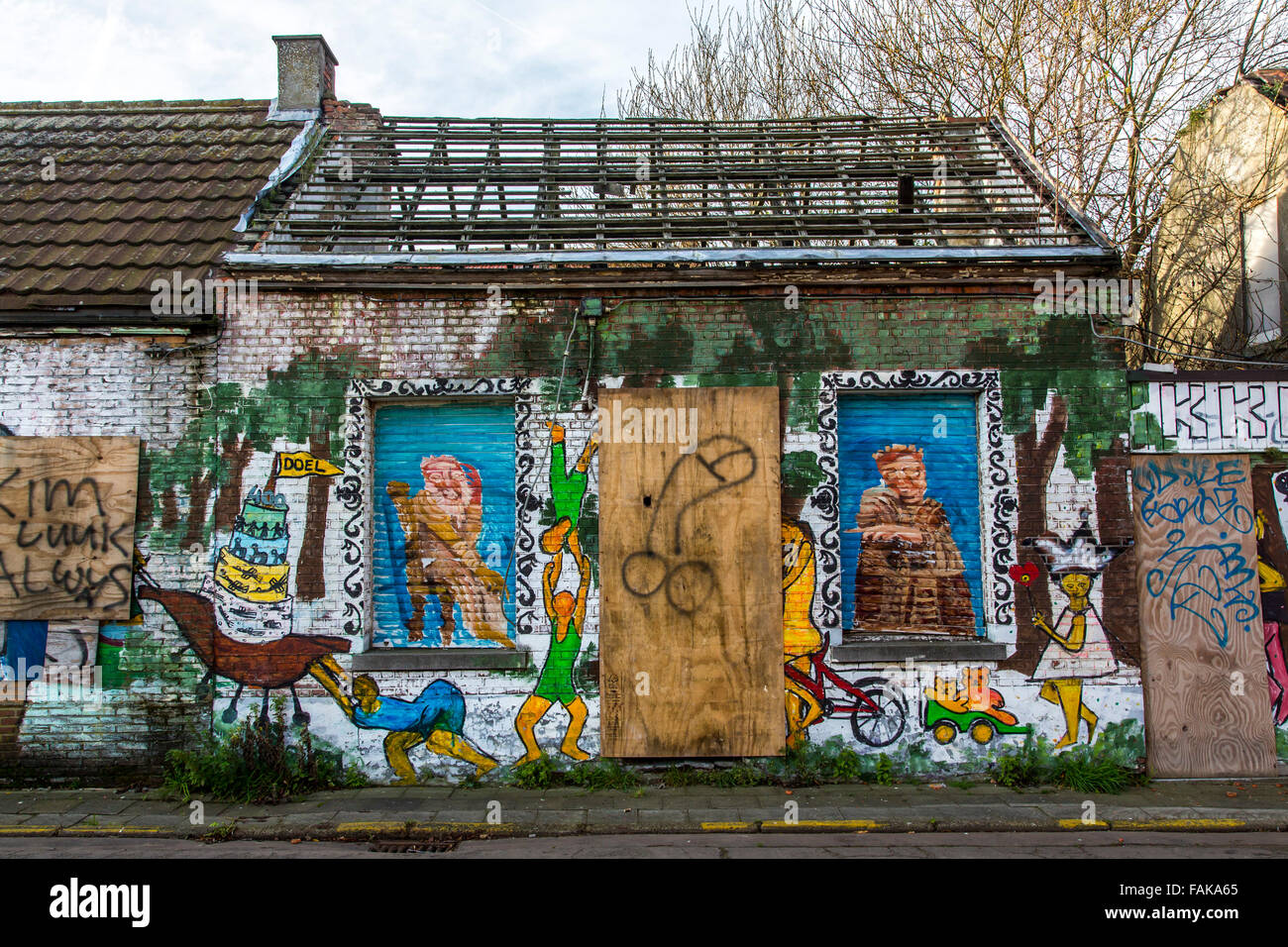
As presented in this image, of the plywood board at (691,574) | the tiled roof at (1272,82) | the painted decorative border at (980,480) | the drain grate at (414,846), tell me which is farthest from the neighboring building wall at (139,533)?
the tiled roof at (1272,82)

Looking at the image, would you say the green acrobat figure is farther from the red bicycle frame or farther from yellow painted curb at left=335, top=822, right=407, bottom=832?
the red bicycle frame

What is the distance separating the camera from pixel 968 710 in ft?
21.2

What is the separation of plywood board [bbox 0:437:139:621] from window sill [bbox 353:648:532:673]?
204 cm

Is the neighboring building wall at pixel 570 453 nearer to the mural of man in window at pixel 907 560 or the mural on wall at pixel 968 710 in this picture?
the mural on wall at pixel 968 710

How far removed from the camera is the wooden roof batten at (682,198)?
6.91 metres

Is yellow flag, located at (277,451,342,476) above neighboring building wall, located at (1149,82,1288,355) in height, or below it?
below

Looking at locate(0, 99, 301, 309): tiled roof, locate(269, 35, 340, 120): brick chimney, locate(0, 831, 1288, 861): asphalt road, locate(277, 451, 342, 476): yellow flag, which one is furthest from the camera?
locate(269, 35, 340, 120): brick chimney

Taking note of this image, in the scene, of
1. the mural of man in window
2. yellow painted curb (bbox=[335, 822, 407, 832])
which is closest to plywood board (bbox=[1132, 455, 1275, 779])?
the mural of man in window

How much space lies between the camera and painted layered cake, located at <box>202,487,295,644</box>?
6.52 meters

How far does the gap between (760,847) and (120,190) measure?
8.32 meters

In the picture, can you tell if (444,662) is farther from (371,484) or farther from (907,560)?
(907,560)

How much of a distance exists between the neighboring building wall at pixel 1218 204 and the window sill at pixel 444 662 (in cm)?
915

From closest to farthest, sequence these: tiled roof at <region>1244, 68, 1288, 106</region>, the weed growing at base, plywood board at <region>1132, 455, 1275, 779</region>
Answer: the weed growing at base, plywood board at <region>1132, 455, 1275, 779</region>, tiled roof at <region>1244, 68, 1288, 106</region>

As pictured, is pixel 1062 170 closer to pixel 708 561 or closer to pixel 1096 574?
pixel 1096 574
